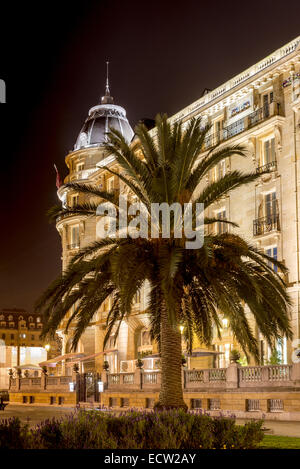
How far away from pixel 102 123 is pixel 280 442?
50.0 meters

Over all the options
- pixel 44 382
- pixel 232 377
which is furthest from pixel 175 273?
pixel 44 382

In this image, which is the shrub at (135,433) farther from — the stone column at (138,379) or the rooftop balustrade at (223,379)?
the stone column at (138,379)

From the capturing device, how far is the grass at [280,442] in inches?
569

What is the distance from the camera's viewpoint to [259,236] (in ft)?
121

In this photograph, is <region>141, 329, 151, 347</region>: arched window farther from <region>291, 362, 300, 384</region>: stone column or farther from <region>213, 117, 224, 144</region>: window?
<region>291, 362, 300, 384</region>: stone column

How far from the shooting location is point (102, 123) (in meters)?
62.8

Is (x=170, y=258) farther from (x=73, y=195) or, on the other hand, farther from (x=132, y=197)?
(x=73, y=195)

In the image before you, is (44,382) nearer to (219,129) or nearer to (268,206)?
(268,206)

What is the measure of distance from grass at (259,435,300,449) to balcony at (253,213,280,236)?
779 inches

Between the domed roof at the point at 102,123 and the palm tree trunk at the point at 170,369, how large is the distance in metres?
42.3

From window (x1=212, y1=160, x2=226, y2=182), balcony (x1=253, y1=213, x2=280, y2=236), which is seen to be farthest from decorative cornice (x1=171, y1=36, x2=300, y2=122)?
balcony (x1=253, y1=213, x2=280, y2=236)

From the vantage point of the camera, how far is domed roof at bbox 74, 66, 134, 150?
62.1 meters

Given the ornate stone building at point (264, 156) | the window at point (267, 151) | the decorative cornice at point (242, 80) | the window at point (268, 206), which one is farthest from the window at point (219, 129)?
the window at point (268, 206)
